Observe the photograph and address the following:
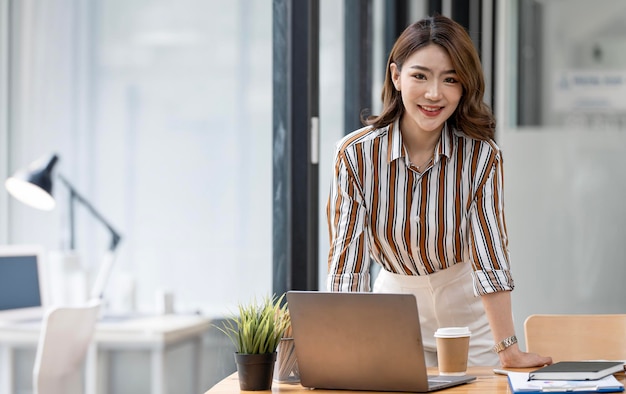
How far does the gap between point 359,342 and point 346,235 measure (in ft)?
1.45

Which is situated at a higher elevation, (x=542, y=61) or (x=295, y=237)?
(x=542, y=61)

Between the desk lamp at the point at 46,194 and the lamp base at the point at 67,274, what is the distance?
32mm

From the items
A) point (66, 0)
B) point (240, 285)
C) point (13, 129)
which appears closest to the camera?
point (13, 129)

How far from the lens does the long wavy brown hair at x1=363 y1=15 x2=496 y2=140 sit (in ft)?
7.55

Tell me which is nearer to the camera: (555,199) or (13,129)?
(13,129)

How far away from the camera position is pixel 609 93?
432cm

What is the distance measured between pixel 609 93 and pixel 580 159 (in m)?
0.31

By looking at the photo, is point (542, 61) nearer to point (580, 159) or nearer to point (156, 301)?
point (580, 159)

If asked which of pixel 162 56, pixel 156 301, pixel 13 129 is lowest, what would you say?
pixel 156 301

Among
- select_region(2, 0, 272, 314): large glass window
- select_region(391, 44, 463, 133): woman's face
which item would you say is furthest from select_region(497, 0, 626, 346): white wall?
select_region(391, 44, 463, 133): woman's face

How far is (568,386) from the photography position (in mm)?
1814

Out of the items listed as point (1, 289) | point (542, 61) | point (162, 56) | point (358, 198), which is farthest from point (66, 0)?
point (542, 61)

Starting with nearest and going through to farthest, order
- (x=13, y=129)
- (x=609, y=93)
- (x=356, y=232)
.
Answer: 1. (x=356, y=232)
2. (x=13, y=129)
3. (x=609, y=93)

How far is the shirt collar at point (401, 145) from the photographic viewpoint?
7.68 ft
